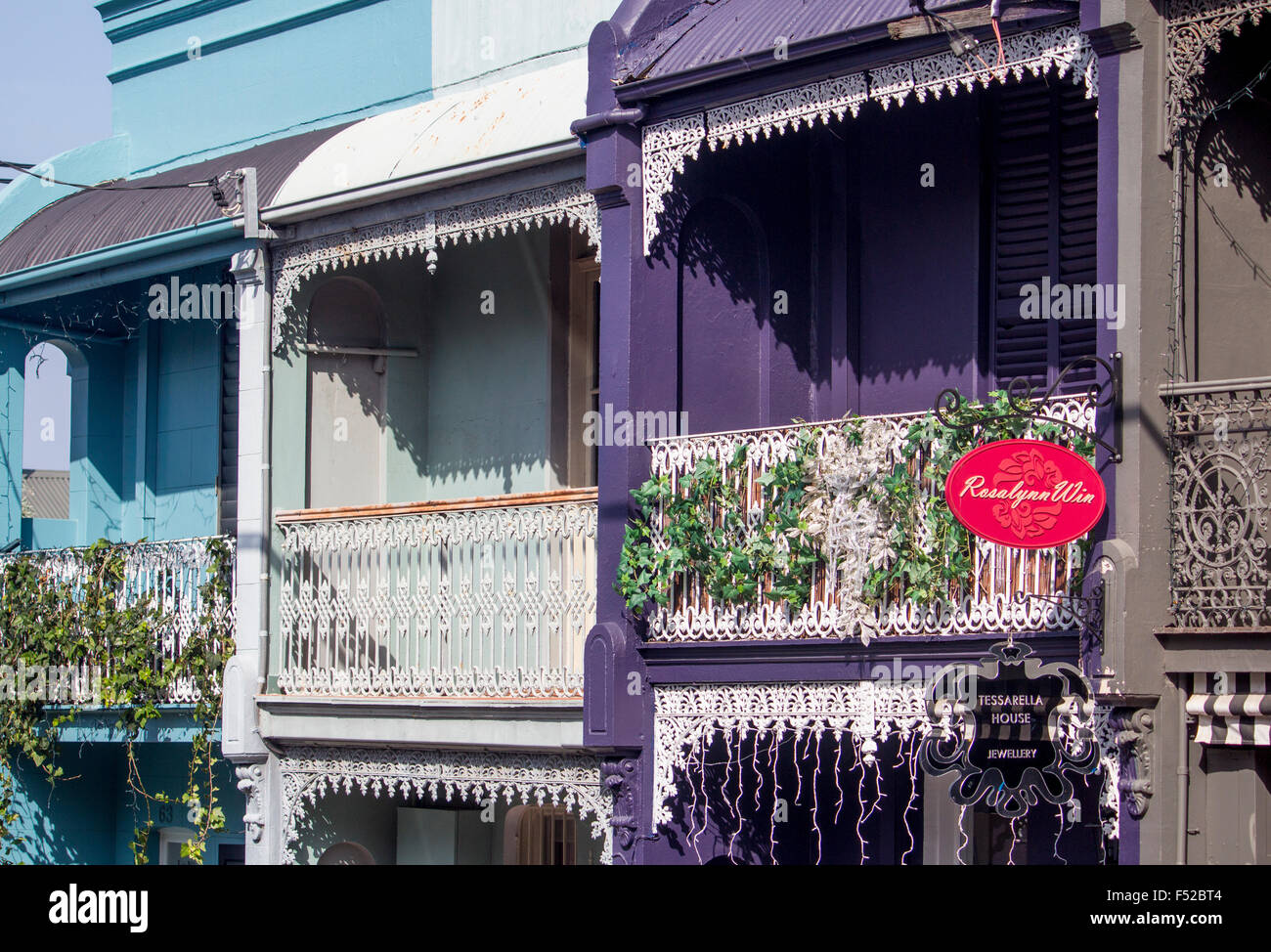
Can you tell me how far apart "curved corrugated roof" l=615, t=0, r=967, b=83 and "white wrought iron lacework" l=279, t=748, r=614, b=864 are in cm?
405

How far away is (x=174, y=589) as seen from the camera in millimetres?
14195

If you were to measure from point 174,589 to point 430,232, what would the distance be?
3.33m

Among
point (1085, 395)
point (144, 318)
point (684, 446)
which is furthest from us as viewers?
point (144, 318)

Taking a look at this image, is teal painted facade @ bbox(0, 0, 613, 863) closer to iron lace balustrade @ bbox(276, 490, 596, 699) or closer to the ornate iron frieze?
iron lace balustrade @ bbox(276, 490, 596, 699)

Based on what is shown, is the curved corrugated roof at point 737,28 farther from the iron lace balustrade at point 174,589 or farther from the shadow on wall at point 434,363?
the iron lace balustrade at point 174,589

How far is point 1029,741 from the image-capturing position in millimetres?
9656

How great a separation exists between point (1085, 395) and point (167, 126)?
9677 mm

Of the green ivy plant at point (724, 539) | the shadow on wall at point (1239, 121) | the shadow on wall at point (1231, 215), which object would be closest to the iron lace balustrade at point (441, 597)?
the green ivy plant at point (724, 539)

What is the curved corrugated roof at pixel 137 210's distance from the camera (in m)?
14.2

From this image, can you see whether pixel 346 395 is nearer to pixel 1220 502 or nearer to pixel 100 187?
pixel 100 187

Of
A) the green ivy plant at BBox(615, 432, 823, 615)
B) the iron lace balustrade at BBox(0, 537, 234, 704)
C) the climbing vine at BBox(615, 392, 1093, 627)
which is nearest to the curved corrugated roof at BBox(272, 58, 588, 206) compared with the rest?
the green ivy plant at BBox(615, 432, 823, 615)

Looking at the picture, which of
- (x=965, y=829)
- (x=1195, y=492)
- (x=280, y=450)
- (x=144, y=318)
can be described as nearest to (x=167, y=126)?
(x=144, y=318)
